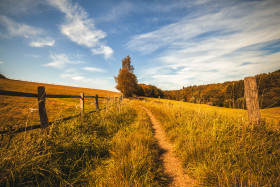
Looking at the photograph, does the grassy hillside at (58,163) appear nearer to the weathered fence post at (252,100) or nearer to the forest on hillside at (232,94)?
the forest on hillside at (232,94)

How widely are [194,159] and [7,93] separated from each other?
15.3ft

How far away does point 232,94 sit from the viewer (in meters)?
4.15

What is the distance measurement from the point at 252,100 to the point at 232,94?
0.65 metres

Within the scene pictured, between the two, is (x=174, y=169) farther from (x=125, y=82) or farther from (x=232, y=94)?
(x=125, y=82)

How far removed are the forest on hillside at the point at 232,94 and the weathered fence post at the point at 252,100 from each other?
17 cm

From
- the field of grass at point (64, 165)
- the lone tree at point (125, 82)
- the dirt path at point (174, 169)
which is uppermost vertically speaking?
the lone tree at point (125, 82)

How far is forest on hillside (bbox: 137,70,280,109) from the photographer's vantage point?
3945 mm

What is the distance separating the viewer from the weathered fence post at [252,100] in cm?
344

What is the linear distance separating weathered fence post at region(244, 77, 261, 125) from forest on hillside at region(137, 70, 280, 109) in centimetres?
17

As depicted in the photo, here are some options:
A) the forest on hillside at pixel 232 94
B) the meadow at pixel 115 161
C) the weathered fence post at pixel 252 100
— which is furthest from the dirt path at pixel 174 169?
the weathered fence post at pixel 252 100

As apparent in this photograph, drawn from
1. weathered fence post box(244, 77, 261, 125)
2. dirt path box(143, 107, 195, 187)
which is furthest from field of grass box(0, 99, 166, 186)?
weathered fence post box(244, 77, 261, 125)

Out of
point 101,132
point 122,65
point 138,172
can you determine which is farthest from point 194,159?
point 122,65

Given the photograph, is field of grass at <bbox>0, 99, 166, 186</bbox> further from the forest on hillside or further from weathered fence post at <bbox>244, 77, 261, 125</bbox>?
weathered fence post at <bbox>244, 77, 261, 125</bbox>

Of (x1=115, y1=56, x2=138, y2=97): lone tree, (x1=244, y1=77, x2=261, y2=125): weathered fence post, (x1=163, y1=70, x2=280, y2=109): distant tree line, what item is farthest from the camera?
(x1=115, y1=56, x2=138, y2=97): lone tree
